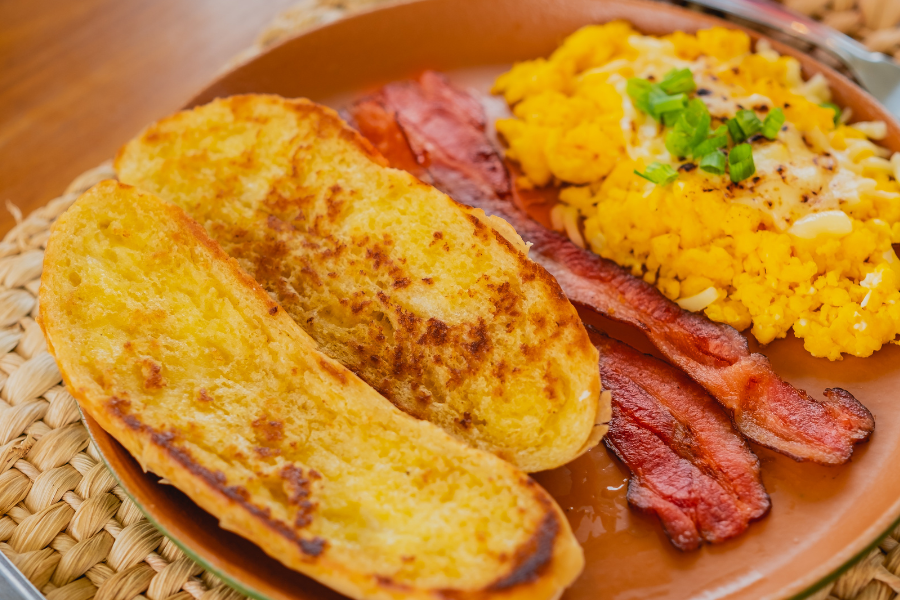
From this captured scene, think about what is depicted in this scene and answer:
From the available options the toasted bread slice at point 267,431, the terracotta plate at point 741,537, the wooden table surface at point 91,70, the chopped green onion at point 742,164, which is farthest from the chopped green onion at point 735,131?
the wooden table surface at point 91,70

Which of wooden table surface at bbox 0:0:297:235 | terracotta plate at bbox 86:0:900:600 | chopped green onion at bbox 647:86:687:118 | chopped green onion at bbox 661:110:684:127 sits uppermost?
wooden table surface at bbox 0:0:297:235

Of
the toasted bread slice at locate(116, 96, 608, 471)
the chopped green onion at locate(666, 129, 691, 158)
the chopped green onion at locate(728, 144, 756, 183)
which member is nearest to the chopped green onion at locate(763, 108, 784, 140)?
the chopped green onion at locate(728, 144, 756, 183)

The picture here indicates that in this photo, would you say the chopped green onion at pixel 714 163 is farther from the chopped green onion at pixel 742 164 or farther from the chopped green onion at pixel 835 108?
the chopped green onion at pixel 835 108

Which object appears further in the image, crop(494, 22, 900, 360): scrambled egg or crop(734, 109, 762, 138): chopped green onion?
crop(734, 109, 762, 138): chopped green onion

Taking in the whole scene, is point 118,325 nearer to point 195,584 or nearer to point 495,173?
point 195,584

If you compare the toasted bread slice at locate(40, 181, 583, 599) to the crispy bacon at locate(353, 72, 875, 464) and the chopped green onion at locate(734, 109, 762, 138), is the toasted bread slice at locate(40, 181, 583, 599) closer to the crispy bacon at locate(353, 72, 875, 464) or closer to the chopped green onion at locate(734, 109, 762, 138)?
the crispy bacon at locate(353, 72, 875, 464)

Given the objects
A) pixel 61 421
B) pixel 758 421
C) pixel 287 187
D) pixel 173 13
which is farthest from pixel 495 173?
pixel 173 13
